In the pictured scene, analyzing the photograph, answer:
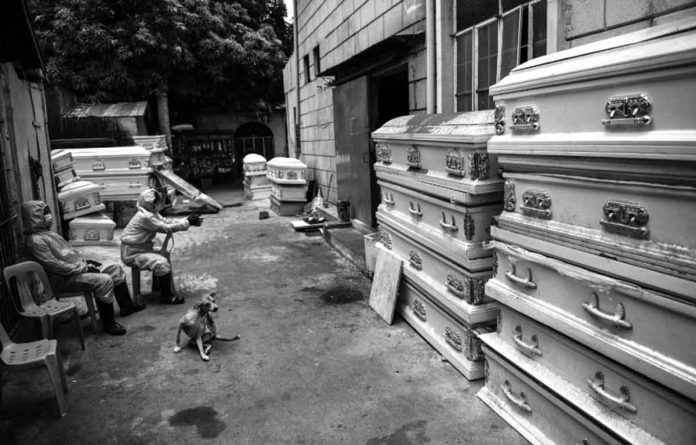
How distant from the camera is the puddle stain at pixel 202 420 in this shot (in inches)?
140

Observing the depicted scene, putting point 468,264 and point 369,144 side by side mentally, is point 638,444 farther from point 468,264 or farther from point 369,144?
point 369,144

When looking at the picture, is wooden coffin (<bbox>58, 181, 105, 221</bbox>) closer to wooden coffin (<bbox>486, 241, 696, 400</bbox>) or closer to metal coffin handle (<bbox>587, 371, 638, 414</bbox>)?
wooden coffin (<bbox>486, 241, 696, 400</bbox>)

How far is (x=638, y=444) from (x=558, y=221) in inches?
47.8

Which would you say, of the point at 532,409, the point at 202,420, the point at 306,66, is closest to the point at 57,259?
the point at 202,420

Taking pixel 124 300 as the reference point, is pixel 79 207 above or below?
above

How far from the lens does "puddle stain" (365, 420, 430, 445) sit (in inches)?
131

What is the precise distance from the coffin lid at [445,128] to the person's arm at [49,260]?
11.6 ft

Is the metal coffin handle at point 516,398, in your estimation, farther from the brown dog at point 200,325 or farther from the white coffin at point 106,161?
the white coffin at point 106,161

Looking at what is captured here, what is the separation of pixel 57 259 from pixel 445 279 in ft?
12.6

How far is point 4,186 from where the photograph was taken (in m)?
5.30

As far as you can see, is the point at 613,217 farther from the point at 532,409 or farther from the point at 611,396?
the point at 532,409

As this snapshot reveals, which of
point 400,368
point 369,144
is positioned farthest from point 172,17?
point 400,368

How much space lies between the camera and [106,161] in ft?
37.0

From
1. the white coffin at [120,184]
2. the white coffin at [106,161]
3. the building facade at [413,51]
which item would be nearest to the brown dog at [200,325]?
the building facade at [413,51]
